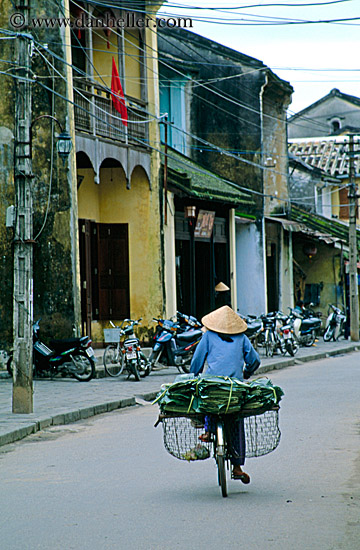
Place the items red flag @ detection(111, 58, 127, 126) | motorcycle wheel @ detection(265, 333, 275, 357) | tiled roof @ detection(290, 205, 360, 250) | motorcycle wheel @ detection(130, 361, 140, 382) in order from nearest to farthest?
motorcycle wheel @ detection(130, 361, 140, 382) → red flag @ detection(111, 58, 127, 126) → motorcycle wheel @ detection(265, 333, 275, 357) → tiled roof @ detection(290, 205, 360, 250)

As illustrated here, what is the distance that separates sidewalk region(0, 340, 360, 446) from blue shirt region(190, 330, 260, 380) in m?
3.69

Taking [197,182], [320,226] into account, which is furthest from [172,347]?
[320,226]

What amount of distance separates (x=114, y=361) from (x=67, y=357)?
1506mm

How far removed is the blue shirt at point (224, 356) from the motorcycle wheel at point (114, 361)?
10.3 meters

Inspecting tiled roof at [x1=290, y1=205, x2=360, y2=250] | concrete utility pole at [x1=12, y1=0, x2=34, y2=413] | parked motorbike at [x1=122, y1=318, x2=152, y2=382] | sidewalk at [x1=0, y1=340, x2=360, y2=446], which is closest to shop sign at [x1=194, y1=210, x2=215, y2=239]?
sidewalk at [x1=0, y1=340, x2=360, y2=446]

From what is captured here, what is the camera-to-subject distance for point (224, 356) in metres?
7.34

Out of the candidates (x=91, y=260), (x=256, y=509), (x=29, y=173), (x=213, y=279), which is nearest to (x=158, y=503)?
(x=256, y=509)

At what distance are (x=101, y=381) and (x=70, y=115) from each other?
5.49 m

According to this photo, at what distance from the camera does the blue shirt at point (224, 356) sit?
7316 mm

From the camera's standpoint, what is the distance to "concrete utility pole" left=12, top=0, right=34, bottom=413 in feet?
38.2

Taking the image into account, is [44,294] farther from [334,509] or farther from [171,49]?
[171,49]

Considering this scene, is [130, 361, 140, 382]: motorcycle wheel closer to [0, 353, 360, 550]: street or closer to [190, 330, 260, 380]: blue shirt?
[0, 353, 360, 550]: street

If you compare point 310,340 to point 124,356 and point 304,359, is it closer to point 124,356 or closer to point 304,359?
point 304,359

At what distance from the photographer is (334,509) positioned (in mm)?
6348
